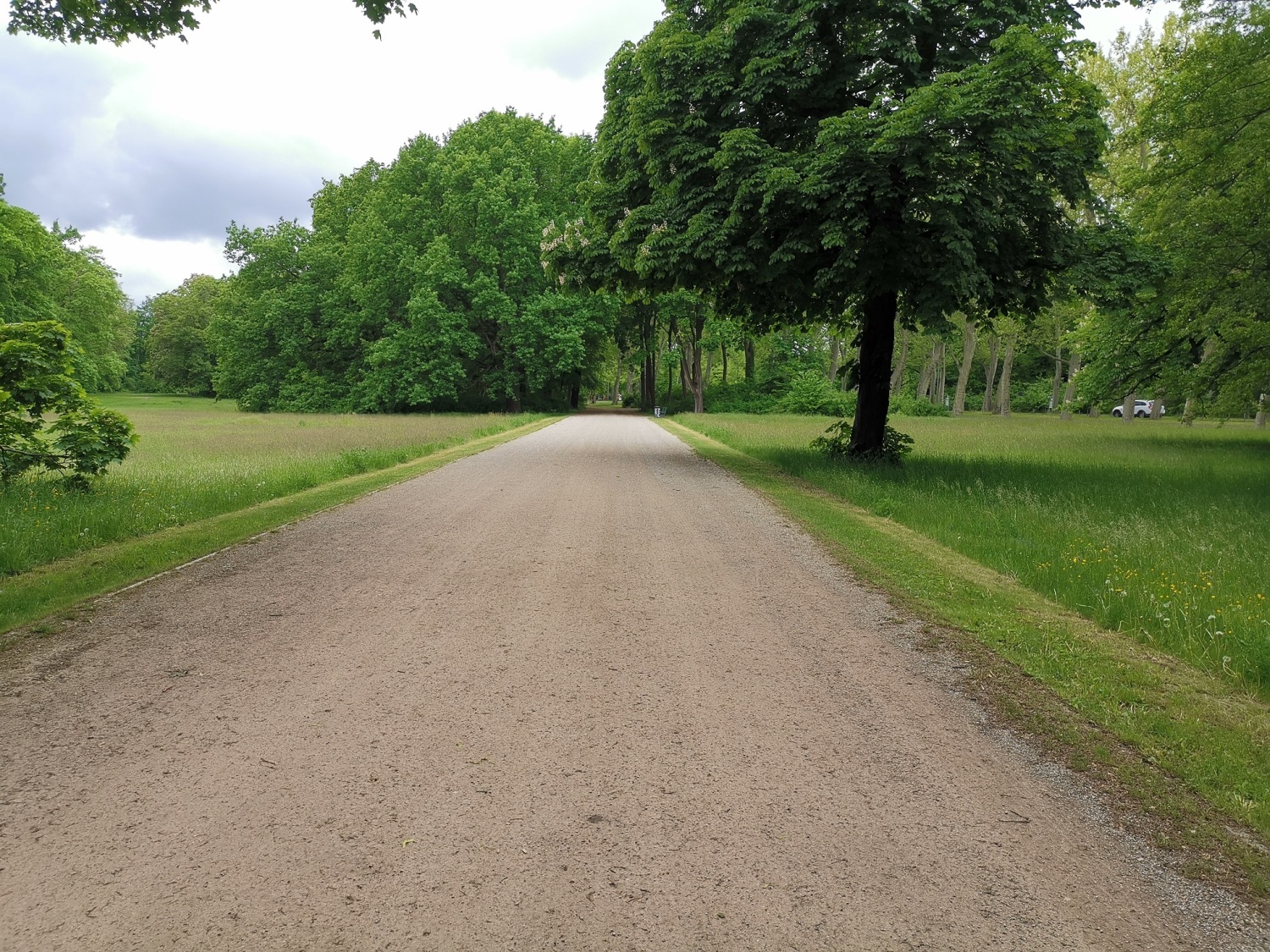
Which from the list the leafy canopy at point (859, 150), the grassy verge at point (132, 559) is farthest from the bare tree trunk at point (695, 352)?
the grassy verge at point (132, 559)

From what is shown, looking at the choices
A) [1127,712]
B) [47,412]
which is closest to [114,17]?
[47,412]

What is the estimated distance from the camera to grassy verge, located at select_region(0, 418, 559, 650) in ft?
17.3

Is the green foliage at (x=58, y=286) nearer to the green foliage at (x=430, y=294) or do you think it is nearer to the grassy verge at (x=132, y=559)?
the green foliage at (x=430, y=294)

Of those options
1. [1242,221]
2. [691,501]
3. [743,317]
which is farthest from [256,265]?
[1242,221]

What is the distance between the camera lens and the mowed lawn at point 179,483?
23.5 feet

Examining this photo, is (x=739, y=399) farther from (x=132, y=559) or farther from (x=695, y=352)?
(x=132, y=559)

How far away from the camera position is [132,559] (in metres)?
6.70

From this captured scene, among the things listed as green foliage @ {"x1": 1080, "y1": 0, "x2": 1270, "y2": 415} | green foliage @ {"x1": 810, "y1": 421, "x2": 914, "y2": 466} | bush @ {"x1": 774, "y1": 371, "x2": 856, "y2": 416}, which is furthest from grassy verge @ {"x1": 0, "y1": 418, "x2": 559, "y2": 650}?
bush @ {"x1": 774, "y1": 371, "x2": 856, "y2": 416}

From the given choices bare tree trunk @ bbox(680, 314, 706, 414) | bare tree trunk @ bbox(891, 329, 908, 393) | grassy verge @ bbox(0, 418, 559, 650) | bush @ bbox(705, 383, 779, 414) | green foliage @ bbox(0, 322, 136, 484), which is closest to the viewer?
grassy verge @ bbox(0, 418, 559, 650)

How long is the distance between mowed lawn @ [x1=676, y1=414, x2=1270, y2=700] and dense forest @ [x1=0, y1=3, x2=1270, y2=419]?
9.98ft

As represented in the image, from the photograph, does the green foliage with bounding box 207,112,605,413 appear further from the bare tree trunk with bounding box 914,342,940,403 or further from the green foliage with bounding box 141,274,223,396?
the green foliage with bounding box 141,274,223,396

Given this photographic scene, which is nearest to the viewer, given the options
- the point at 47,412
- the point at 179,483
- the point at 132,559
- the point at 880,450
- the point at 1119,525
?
the point at 132,559

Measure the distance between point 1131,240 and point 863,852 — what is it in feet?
52.1

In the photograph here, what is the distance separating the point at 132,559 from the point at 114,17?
20.5ft
